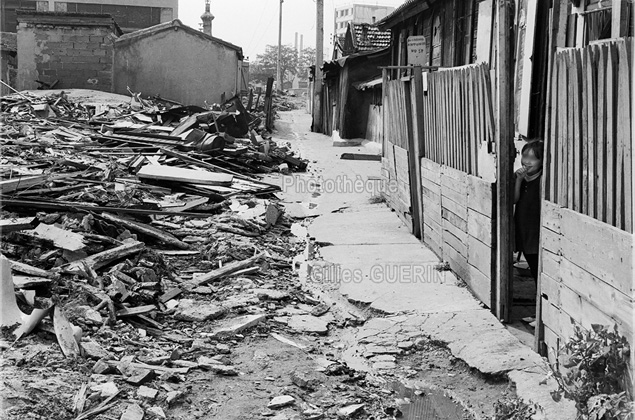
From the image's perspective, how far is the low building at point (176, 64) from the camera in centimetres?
2900

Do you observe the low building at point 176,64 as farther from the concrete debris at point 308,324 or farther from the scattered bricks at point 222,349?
the scattered bricks at point 222,349

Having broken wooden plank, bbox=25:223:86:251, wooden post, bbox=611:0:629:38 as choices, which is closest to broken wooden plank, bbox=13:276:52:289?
broken wooden plank, bbox=25:223:86:251

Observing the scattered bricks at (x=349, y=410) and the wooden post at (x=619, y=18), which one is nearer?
the scattered bricks at (x=349, y=410)

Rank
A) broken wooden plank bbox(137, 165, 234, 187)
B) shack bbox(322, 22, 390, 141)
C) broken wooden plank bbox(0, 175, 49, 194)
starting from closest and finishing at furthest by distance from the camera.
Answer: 1. broken wooden plank bbox(0, 175, 49, 194)
2. broken wooden plank bbox(137, 165, 234, 187)
3. shack bbox(322, 22, 390, 141)

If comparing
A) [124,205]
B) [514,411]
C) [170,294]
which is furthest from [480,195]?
[124,205]

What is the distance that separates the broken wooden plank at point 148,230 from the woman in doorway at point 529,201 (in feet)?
13.6

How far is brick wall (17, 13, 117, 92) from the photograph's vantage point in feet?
89.5

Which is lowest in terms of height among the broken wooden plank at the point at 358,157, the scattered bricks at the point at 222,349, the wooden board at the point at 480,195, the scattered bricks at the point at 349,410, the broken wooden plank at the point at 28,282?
the scattered bricks at the point at 349,410

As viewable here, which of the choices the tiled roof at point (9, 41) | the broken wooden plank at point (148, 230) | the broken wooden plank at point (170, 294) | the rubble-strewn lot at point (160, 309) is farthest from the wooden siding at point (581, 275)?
the tiled roof at point (9, 41)

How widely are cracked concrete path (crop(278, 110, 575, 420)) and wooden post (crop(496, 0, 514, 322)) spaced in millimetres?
294

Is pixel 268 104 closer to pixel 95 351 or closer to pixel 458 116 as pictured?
pixel 458 116

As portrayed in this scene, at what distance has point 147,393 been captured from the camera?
427 cm

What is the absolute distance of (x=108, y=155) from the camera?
46.8ft

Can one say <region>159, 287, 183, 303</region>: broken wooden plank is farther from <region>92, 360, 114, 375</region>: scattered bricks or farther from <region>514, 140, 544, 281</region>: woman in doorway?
<region>514, 140, 544, 281</region>: woman in doorway
